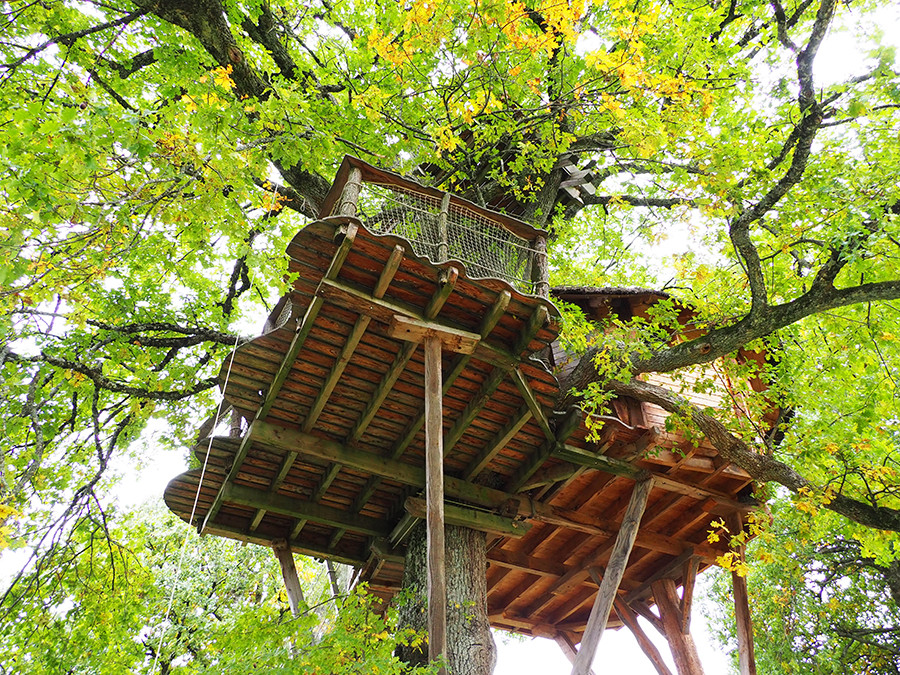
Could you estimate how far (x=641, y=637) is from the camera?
9727 millimetres

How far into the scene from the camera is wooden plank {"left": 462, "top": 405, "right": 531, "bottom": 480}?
23.2 feet

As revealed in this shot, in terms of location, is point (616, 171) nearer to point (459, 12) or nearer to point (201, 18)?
point (459, 12)

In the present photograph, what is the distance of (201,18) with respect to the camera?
265 inches

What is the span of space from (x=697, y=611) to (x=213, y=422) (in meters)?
12.8

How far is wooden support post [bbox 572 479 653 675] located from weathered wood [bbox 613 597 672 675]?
9.49ft

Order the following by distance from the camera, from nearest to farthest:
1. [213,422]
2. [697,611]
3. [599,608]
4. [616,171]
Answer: [599,608]
[213,422]
[616,171]
[697,611]

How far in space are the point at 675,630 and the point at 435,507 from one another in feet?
19.1

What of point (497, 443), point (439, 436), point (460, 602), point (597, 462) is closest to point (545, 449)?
point (497, 443)

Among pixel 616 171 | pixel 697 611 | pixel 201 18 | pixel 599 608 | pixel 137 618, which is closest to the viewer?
pixel 201 18

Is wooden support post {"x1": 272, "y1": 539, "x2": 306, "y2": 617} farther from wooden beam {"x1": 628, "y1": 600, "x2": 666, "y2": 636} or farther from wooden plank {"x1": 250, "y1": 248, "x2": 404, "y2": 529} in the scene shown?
wooden beam {"x1": 628, "y1": 600, "x2": 666, "y2": 636}

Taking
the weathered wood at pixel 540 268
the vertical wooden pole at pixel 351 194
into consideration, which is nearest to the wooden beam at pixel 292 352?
the vertical wooden pole at pixel 351 194

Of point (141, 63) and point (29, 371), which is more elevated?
point (141, 63)

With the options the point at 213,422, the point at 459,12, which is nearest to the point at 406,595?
the point at 213,422

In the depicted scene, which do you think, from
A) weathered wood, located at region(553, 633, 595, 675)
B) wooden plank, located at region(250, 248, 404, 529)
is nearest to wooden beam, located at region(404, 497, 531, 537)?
wooden plank, located at region(250, 248, 404, 529)
